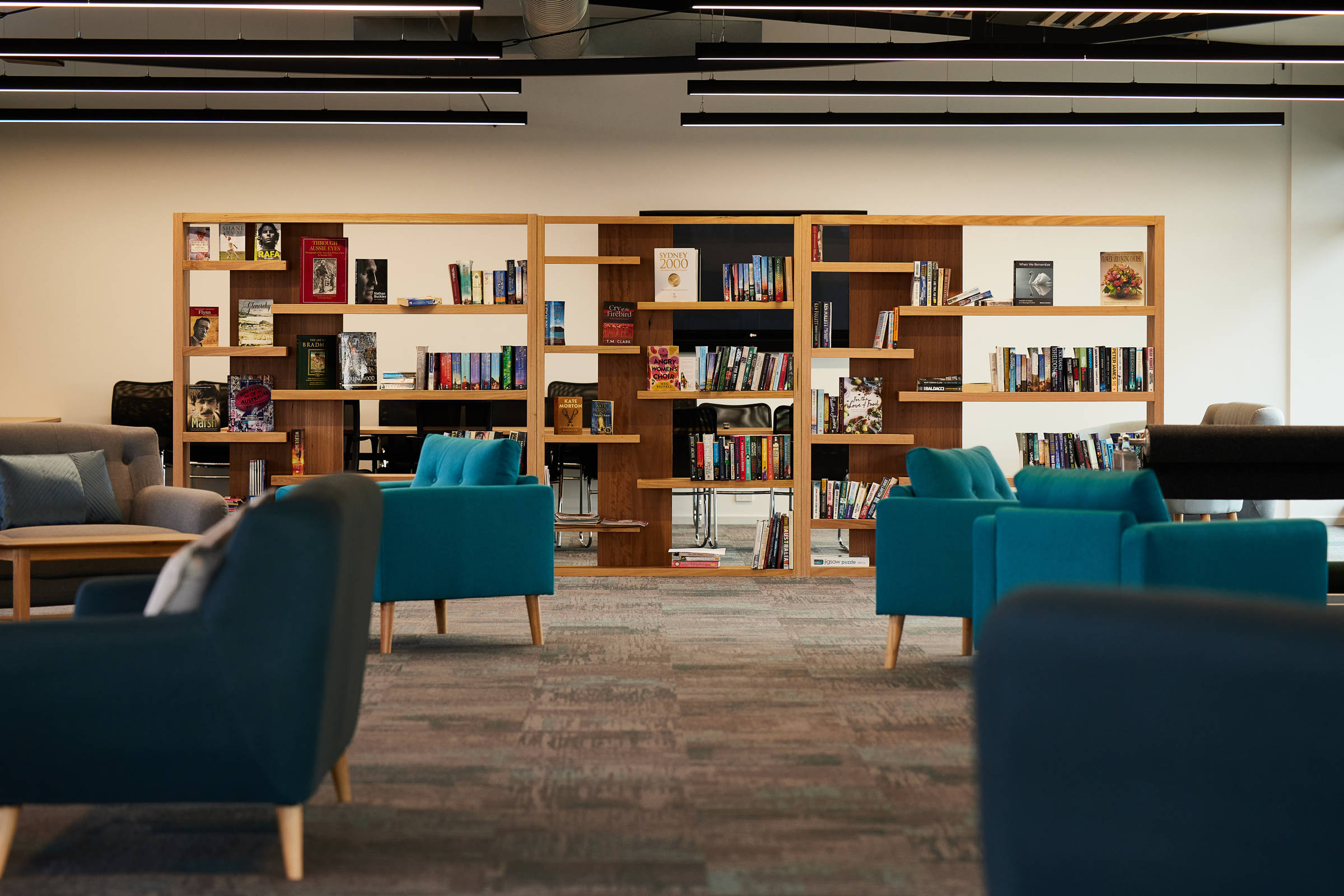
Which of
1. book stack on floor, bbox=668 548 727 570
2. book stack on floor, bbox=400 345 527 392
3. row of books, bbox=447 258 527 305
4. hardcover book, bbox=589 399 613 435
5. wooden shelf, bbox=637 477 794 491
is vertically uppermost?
row of books, bbox=447 258 527 305

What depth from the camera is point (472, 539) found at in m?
4.54

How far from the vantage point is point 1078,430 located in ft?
31.0

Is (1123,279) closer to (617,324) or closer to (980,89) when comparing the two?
(980,89)

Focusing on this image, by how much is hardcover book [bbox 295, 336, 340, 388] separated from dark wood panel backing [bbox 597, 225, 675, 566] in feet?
5.17

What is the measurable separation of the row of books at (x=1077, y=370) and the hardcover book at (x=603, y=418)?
90.7 inches

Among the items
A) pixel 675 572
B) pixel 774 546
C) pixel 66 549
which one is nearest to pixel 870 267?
pixel 774 546

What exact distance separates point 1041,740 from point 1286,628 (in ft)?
0.97

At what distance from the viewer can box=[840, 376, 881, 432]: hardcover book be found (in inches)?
261

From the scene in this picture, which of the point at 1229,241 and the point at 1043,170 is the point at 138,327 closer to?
the point at 1043,170

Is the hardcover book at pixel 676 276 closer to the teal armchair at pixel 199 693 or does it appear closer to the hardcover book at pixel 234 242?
the hardcover book at pixel 234 242

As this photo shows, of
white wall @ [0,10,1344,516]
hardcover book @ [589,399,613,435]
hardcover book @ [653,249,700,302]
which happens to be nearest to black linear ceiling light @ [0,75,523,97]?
white wall @ [0,10,1344,516]

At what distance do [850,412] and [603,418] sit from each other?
4.84 feet

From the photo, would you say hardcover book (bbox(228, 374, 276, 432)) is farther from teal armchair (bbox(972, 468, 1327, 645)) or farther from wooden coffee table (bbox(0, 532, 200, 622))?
teal armchair (bbox(972, 468, 1327, 645))

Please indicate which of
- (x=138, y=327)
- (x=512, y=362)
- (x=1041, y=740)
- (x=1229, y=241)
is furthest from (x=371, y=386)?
(x=1229, y=241)
